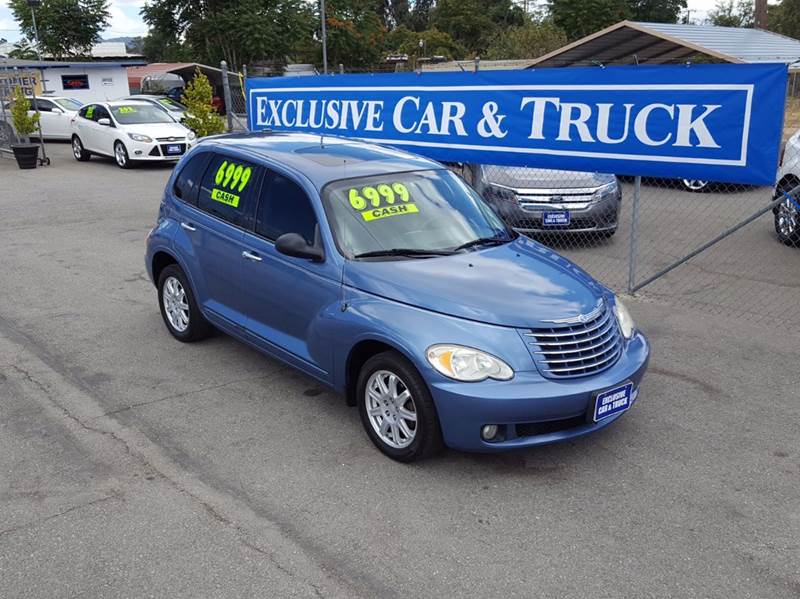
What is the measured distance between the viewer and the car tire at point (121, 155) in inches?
738

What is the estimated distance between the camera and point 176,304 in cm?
654

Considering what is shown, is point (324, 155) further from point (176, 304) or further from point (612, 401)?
point (612, 401)

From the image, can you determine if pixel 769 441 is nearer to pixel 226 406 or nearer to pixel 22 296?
pixel 226 406

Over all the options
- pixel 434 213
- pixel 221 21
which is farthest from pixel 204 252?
pixel 221 21

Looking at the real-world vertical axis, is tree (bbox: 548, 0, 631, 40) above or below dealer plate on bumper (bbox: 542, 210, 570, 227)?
above

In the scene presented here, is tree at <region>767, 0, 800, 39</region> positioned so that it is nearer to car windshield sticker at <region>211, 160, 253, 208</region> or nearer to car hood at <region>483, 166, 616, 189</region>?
car hood at <region>483, 166, 616, 189</region>

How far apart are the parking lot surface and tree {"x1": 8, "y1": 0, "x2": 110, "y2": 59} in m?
55.1

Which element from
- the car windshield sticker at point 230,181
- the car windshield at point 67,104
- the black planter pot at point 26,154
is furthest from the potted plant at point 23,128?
the car windshield sticker at point 230,181

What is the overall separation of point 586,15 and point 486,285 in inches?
2007

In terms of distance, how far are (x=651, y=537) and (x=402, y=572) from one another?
4.18ft

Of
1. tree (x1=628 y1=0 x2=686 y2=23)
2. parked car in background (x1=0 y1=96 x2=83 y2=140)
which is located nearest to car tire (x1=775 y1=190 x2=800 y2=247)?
parked car in background (x1=0 y1=96 x2=83 y2=140)

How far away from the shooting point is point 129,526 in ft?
12.8

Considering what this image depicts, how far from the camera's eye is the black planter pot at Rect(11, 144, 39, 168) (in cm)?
1870

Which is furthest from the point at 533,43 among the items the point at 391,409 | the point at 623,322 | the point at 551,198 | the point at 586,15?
the point at 391,409
